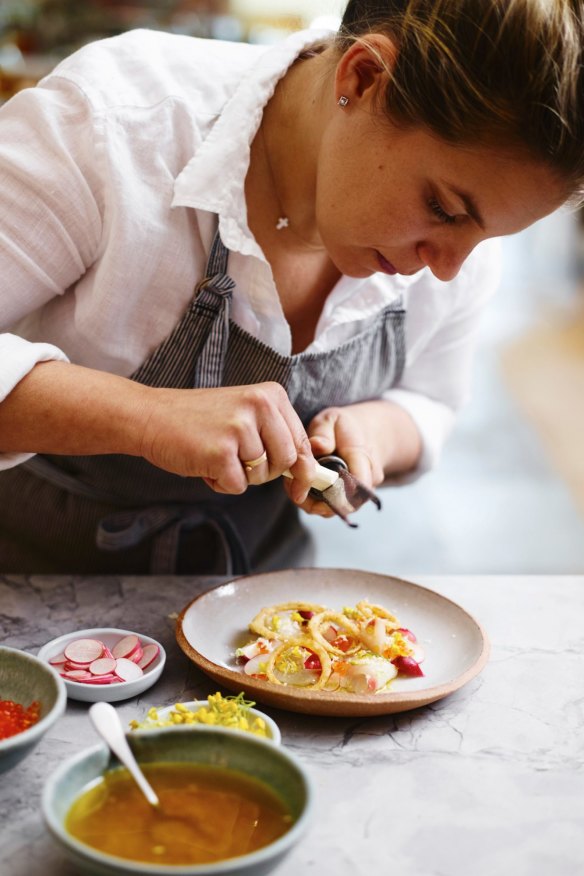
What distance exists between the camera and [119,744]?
0.82 m

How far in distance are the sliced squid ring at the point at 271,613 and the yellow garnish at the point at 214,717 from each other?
21 cm

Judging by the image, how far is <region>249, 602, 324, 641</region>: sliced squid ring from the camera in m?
1.21

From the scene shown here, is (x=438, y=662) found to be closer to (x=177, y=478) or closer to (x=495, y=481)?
(x=177, y=478)

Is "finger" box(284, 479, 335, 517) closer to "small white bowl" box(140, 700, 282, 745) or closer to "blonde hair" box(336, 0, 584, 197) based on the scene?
"small white bowl" box(140, 700, 282, 745)

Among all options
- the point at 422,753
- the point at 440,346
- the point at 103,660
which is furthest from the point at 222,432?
the point at 440,346

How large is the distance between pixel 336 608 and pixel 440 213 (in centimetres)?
53

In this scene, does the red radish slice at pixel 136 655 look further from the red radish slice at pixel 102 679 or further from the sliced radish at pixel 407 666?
the sliced radish at pixel 407 666

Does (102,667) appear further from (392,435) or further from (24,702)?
(392,435)

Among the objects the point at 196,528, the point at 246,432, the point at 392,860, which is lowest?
the point at 196,528

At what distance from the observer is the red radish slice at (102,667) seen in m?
1.09

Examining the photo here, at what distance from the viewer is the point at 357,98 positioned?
3.81ft

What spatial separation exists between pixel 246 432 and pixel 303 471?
0.39ft

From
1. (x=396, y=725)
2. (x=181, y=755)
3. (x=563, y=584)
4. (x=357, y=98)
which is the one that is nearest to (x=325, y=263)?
(x=357, y=98)

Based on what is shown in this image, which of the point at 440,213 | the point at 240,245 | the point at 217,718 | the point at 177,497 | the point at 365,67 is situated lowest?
the point at 177,497
